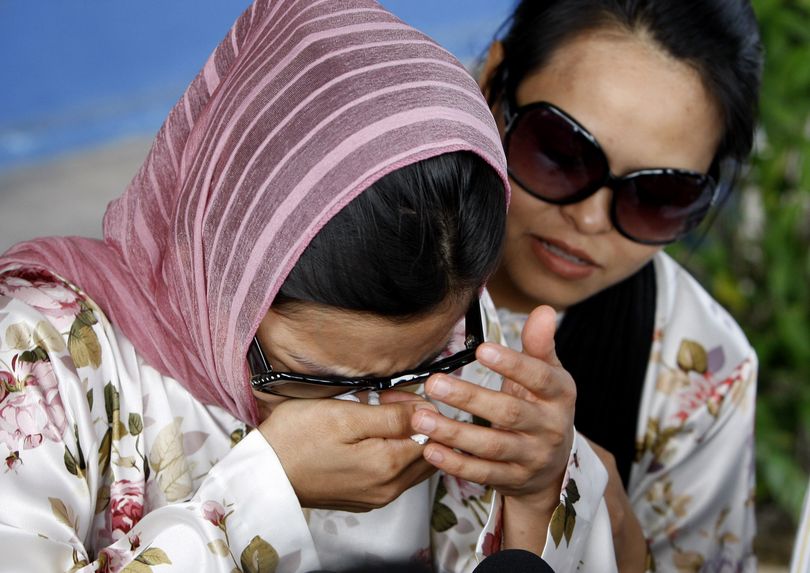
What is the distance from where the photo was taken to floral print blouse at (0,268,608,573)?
4.08ft

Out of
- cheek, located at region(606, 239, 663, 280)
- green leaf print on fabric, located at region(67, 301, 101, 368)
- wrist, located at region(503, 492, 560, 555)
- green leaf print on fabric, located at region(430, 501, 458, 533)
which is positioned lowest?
green leaf print on fabric, located at region(430, 501, 458, 533)

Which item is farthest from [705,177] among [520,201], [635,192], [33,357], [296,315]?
[33,357]

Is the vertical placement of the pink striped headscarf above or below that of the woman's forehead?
above

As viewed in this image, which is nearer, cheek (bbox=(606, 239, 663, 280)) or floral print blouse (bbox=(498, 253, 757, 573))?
cheek (bbox=(606, 239, 663, 280))

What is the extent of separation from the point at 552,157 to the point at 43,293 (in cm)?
86

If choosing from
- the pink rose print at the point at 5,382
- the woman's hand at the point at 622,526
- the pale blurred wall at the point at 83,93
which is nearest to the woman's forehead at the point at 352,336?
the pink rose print at the point at 5,382

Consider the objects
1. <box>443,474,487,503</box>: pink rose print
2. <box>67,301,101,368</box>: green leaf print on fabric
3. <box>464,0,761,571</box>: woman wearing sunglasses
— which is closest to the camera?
<box>67,301,101,368</box>: green leaf print on fabric

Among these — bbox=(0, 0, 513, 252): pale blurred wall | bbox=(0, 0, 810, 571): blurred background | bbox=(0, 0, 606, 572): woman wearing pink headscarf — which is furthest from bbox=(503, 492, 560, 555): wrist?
bbox=(0, 0, 513, 252): pale blurred wall

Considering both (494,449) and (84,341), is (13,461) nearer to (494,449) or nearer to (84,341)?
(84,341)

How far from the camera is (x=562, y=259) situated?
1.85m

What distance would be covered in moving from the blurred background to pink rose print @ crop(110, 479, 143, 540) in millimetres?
1315

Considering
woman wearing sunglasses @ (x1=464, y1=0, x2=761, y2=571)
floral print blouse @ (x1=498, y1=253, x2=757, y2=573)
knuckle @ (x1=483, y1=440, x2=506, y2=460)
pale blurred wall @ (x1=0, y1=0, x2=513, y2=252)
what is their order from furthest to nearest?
pale blurred wall @ (x1=0, y1=0, x2=513, y2=252) → floral print blouse @ (x1=498, y1=253, x2=757, y2=573) → woman wearing sunglasses @ (x1=464, y1=0, x2=761, y2=571) → knuckle @ (x1=483, y1=440, x2=506, y2=460)

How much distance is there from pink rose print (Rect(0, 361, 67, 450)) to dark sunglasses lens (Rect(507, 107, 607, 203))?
2.83 ft

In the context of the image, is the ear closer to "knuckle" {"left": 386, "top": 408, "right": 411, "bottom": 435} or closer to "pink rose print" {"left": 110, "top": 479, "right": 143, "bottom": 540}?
"knuckle" {"left": 386, "top": 408, "right": 411, "bottom": 435}
